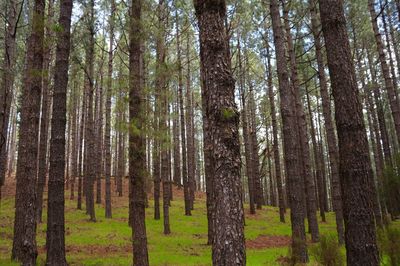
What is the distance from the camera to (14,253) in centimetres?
907

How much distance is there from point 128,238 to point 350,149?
483 inches

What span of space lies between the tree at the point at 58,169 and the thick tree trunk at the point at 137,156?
156cm

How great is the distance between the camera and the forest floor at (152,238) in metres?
10.7

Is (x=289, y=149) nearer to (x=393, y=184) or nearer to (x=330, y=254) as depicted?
(x=330, y=254)

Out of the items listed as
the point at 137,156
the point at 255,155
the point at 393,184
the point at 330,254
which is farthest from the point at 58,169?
the point at 255,155

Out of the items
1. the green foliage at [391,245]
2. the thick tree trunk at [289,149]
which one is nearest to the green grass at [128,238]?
the thick tree trunk at [289,149]

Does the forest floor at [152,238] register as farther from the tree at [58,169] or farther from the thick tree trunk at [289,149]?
the tree at [58,169]

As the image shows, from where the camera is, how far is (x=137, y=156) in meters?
7.84

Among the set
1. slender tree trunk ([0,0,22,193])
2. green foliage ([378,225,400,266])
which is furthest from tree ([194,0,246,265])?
slender tree trunk ([0,0,22,193])

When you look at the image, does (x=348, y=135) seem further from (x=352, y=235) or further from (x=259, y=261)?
(x=259, y=261)

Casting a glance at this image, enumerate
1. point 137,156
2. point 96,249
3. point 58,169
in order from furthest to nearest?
1. point 96,249
2. point 137,156
3. point 58,169

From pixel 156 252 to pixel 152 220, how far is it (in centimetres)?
693

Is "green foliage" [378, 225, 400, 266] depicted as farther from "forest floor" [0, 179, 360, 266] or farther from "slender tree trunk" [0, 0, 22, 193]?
"slender tree trunk" [0, 0, 22, 193]

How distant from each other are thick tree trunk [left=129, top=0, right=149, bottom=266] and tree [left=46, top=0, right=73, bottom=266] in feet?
5.10
